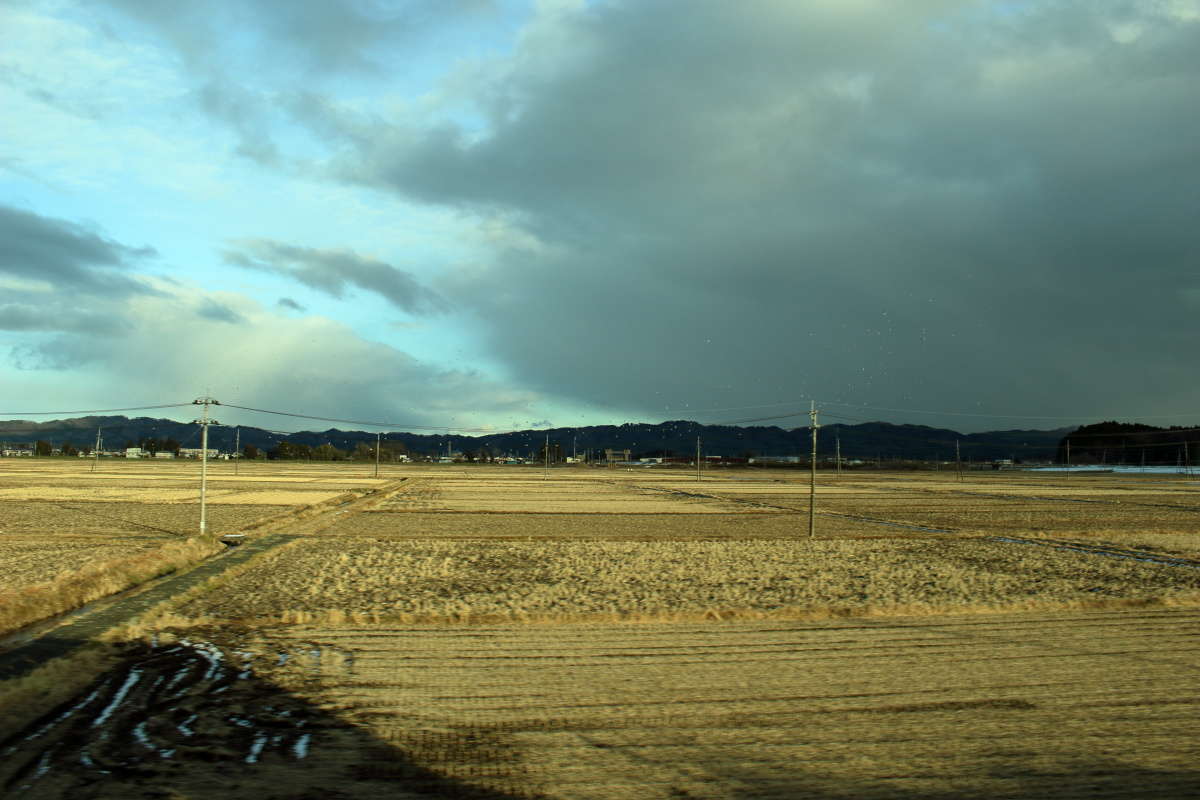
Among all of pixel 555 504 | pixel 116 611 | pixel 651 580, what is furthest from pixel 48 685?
pixel 555 504

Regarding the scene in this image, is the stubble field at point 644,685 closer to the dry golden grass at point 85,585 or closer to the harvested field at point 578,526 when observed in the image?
the dry golden grass at point 85,585

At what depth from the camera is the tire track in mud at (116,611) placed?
12.1m

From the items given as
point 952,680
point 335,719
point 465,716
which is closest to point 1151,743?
point 952,680

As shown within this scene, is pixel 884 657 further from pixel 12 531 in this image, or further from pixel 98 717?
pixel 12 531

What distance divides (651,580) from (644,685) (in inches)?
375

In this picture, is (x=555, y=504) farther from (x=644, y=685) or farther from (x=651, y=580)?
(x=644, y=685)

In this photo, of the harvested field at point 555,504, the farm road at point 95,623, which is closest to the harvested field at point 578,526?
Result: the harvested field at point 555,504

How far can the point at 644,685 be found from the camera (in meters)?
11.0

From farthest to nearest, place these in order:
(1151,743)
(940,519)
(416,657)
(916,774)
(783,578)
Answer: (940,519) < (783,578) < (416,657) < (1151,743) < (916,774)

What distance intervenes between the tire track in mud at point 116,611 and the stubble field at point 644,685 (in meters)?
0.75

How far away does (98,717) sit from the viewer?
9.47m

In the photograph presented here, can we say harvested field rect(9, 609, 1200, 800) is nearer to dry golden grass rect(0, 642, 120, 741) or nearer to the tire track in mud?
dry golden grass rect(0, 642, 120, 741)

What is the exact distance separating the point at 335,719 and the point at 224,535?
942 inches

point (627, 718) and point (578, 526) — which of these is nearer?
point (627, 718)
